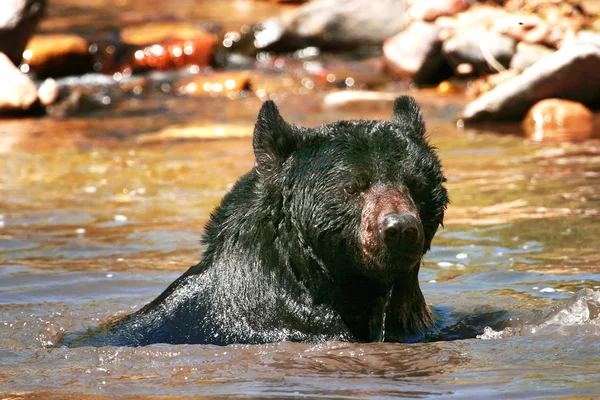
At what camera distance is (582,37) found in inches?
722

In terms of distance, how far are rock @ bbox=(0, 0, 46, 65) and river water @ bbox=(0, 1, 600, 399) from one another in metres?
3.63

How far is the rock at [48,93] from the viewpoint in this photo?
2086 centimetres

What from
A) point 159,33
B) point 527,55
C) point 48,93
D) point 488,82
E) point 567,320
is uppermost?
point 159,33

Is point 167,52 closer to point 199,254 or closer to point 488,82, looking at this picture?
point 488,82

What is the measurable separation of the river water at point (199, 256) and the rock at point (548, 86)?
2.57ft

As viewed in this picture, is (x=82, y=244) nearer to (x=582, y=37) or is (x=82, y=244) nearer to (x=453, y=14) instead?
(x=582, y=37)

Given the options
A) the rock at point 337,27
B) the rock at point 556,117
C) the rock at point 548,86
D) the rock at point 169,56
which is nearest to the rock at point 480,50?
the rock at point 548,86

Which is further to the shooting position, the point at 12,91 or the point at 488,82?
the point at 488,82

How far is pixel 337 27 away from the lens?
2691 centimetres

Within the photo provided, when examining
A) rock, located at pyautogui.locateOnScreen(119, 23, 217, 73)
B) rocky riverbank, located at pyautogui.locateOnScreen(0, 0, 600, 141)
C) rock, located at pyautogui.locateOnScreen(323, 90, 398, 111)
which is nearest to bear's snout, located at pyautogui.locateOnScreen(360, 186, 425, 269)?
rocky riverbank, located at pyautogui.locateOnScreen(0, 0, 600, 141)

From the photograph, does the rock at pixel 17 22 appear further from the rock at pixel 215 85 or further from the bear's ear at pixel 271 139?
the bear's ear at pixel 271 139

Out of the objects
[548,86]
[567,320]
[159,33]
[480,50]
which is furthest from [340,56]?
[567,320]

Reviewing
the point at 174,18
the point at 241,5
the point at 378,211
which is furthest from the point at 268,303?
the point at 241,5

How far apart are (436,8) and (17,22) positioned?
9466mm
